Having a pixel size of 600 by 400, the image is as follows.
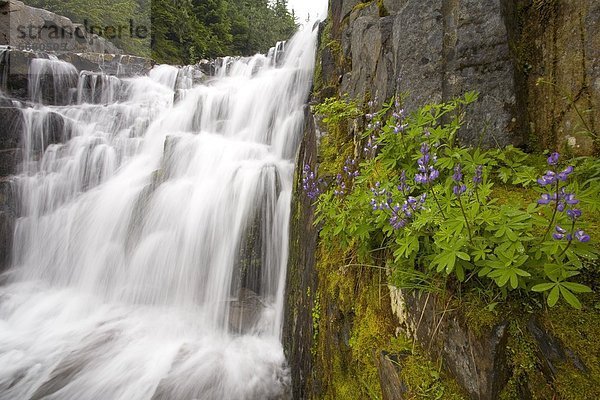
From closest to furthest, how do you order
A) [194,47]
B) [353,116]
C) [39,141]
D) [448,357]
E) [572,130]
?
[448,357] → [572,130] → [353,116] → [39,141] → [194,47]

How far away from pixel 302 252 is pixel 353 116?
1693 millimetres

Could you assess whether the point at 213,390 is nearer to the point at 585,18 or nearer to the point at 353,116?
the point at 353,116

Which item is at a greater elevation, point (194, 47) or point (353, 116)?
point (194, 47)

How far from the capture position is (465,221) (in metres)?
1.39

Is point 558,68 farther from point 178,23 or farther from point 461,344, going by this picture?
point 178,23

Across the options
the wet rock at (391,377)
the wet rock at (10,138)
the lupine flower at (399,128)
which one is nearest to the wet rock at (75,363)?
the wet rock at (391,377)

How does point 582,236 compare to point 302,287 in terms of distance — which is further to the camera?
point 302,287

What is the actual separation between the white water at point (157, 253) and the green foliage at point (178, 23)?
11482 millimetres

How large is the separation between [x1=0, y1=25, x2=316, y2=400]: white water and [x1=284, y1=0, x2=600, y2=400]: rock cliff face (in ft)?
5.33

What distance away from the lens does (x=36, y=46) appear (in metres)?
14.8

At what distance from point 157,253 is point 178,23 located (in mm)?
19135

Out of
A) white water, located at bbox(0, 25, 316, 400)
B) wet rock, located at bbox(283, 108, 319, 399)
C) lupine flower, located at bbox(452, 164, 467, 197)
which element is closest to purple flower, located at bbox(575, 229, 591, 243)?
lupine flower, located at bbox(452, 164, 467, 197)

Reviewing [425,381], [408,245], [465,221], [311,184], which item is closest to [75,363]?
[311,184]

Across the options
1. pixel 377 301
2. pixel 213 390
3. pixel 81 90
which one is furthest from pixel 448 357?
pixel 81 90
